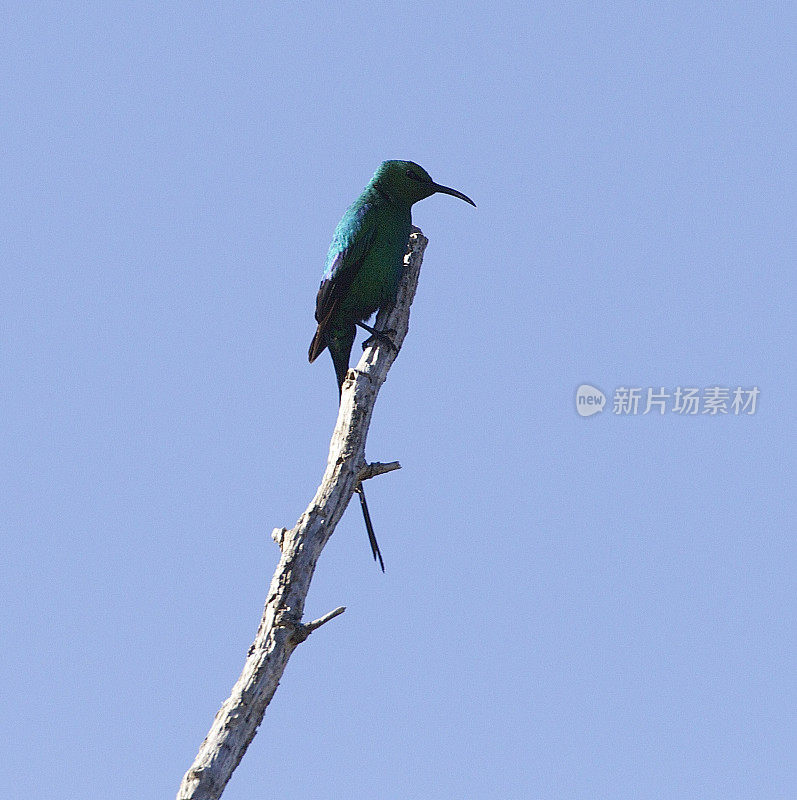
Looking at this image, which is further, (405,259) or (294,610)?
(405,259)

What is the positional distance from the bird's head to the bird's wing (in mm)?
342

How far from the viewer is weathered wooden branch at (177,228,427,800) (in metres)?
5.02

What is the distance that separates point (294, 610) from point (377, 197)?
3.20m

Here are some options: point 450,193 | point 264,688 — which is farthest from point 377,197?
point 264,688

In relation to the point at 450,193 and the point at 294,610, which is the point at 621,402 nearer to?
the point at 450,193

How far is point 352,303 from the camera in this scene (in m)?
7.00

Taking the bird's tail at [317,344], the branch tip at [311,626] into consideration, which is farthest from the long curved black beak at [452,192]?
the branch tip at [311,626]

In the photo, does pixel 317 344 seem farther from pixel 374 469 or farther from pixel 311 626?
pixel 311 626

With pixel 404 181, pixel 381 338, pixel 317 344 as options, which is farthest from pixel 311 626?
pixel 404 181

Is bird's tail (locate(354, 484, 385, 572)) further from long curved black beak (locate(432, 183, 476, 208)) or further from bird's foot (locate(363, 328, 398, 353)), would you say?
long curved black beak (locate(432, 183, 476, 208))

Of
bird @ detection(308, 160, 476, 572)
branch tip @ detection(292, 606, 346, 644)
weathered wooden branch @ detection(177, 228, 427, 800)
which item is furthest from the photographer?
bird @ detection(308, 160, 476, 572)

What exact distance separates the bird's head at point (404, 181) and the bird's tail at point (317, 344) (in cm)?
109

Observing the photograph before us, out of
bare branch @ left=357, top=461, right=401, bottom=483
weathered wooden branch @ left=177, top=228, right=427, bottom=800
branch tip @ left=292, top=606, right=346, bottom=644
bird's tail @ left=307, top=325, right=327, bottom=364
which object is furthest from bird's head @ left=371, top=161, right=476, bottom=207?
branch tip @ left=292, top=606, right=346, bottom=644

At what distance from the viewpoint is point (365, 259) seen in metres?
6.97
